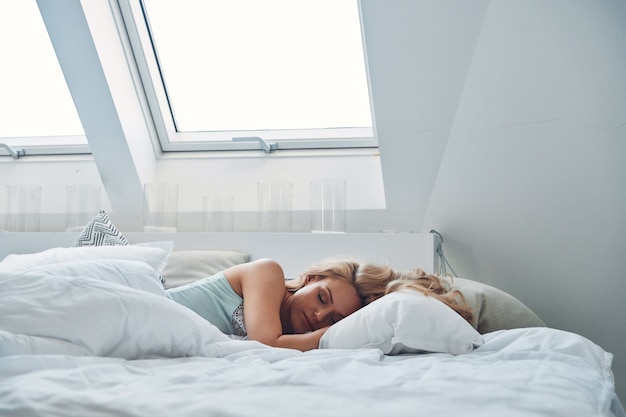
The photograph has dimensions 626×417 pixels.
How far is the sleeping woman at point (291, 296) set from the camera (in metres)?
1.89

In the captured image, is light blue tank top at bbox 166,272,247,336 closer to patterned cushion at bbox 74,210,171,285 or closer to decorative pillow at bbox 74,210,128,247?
patterned cushion at bbox 74,210,171,285

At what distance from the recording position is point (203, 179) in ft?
10.2

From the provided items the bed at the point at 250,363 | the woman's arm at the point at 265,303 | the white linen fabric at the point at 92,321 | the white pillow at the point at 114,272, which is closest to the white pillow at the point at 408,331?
the bed at the point at 250,363

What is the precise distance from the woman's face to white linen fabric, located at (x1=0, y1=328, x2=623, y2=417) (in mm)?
464

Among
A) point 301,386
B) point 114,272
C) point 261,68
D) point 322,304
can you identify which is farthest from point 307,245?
point 301,386

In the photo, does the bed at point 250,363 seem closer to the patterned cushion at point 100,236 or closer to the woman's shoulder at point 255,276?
the woman's shoulder at point 255,276

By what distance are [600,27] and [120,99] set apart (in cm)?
185

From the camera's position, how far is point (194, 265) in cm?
255

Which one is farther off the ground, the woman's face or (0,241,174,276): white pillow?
(0,241,174,276): white pillow

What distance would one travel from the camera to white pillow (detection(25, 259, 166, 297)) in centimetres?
162

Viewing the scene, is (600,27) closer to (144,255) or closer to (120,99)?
(144,255)

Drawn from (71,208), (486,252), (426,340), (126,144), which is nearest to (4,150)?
(71,208)

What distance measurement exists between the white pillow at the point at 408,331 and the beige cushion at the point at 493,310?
41 centimetres

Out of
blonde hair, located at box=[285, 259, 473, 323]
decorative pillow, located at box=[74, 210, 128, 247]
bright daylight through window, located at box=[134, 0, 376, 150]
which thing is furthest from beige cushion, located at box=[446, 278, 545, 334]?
decorative pillow, located at box=[74, 210, 128, 247]
